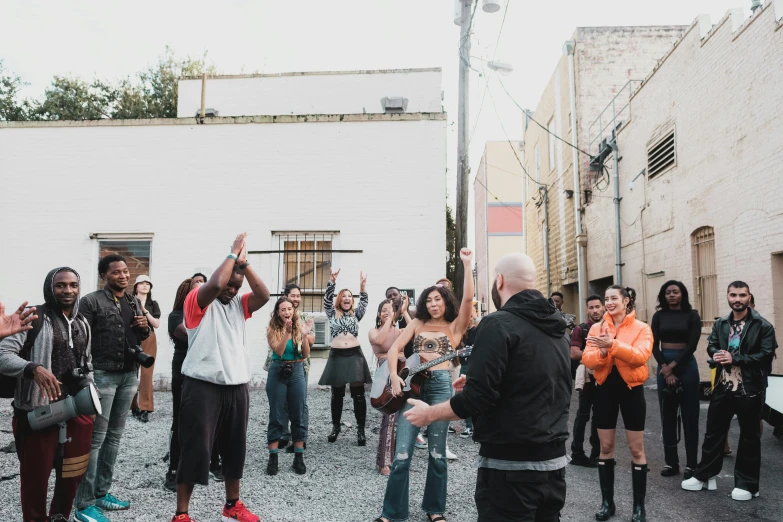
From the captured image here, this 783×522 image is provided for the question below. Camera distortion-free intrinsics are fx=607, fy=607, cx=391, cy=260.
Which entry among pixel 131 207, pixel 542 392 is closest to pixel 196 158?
pixel 131 207

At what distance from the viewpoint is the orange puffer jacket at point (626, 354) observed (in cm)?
461

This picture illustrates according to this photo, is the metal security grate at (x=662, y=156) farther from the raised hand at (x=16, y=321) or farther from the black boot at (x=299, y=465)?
the raised hand at (x=16, y=321)

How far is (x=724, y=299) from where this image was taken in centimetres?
960

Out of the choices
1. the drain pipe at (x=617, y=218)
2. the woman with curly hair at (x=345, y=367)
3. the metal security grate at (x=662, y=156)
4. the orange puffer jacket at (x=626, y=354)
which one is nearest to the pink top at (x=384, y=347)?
the woman with curly hair at (x=345, y=367)

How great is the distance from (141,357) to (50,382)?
0.99 meters

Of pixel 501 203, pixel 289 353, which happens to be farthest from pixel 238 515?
pixel 501 203

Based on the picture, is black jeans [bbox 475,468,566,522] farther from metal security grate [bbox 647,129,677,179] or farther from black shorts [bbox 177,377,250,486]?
metal security grate [bbox 647,129,677,179]

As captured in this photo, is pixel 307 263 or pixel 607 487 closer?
pixel 607 487

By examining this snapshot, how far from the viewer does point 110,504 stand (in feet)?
15.2

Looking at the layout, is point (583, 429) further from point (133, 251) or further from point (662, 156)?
point (133, 251)

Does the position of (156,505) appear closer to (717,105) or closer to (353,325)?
(353,325)

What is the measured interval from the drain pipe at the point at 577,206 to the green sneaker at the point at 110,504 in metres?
13.8

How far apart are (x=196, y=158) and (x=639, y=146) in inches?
364

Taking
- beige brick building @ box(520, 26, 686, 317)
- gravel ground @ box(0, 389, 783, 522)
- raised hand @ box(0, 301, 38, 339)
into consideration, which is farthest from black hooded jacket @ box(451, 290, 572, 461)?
beige brick building @ box(520, 26, 686, 317)
